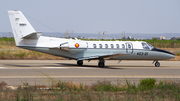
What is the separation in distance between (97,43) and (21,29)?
24.6 ft

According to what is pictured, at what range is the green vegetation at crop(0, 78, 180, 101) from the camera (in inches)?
369

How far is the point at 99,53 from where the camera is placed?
25.7 metres

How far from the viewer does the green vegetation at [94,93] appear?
938 centimetres

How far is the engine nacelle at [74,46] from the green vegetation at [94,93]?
12.9m

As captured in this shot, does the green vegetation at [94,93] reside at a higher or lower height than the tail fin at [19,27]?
lower

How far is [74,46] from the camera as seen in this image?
2533 cm

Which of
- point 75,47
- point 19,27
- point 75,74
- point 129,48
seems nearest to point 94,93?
point 75,74

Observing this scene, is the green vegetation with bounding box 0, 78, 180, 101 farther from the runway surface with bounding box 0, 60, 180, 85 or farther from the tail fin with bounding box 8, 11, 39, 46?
the tail fin with bounding box 8, 11, 39, 46

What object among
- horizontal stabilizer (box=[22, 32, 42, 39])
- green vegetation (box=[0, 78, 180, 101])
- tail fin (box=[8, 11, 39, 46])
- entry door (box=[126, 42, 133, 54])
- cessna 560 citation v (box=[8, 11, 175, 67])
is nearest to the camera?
green vegetation (box=[0, 78, 180, 101])

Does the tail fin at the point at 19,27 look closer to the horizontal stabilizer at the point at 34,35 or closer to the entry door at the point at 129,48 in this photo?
the horizontal stabilizer at the point at 34,35

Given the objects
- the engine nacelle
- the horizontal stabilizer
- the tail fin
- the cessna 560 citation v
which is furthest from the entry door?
the tail fin

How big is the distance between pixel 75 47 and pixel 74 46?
0.45 ft

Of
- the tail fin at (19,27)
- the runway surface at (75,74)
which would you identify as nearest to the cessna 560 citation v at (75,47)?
the tail fin at (19,27)

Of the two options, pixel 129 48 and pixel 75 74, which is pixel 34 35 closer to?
pixel 75 74
